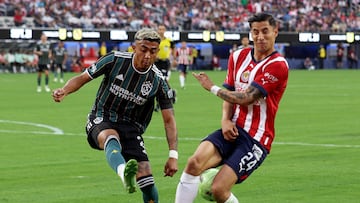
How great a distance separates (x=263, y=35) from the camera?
934 cm

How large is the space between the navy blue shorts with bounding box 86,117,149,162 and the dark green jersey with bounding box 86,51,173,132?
76 millimetres

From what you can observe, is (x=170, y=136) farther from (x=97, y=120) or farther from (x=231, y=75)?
(x=231, y=75)

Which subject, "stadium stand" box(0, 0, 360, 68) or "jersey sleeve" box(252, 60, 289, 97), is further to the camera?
"stadium stand" box(0, 0, 360, 68)

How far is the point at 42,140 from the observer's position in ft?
62.7

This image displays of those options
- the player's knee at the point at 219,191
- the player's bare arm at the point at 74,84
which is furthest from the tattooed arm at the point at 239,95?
the player's bare arm at the point at 74,84

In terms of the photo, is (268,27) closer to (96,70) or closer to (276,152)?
(96,70)

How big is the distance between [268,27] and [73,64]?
49.3m

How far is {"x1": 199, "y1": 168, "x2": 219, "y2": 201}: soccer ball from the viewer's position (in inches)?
363

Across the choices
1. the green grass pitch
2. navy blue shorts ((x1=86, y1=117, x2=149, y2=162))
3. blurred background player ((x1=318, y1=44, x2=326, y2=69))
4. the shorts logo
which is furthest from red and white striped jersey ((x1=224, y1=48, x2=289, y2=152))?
blurred background player ((x1=318, y1=44, x2=326, y2=69))

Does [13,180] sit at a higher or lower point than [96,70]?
lower

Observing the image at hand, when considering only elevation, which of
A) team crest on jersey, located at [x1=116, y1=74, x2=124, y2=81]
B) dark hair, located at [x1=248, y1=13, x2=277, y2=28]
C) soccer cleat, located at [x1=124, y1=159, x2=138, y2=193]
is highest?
dark hair, located at [x1=248, y1=13, x2=277, y2=28]


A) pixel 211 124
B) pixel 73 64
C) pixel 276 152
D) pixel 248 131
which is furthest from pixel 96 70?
pixel 73 64

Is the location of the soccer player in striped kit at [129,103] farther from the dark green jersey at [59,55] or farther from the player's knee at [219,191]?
the dark green jersey at [59,55]

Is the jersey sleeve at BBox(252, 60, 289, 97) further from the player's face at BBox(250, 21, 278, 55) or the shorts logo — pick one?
the shorts logo
